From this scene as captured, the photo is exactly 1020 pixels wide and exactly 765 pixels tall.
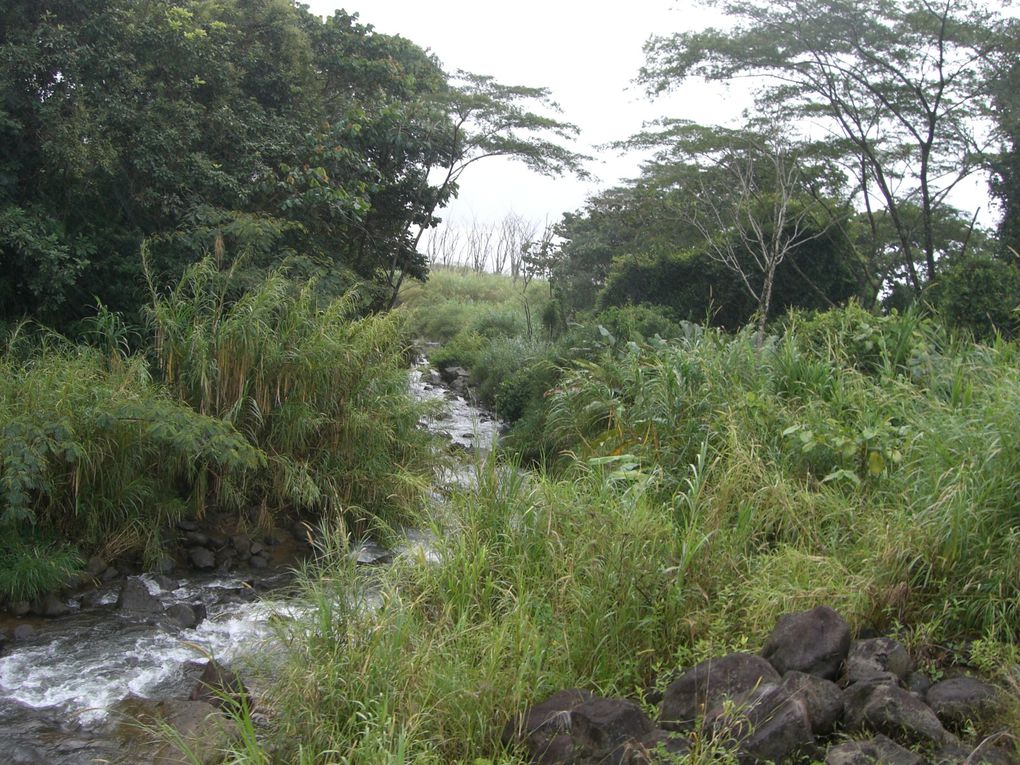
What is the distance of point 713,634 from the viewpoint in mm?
4008

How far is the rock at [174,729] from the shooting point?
12.4 ft

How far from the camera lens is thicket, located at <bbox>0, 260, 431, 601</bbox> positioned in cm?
609

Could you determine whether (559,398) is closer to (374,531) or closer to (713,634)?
(374,531)

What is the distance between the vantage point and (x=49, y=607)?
5.85 m

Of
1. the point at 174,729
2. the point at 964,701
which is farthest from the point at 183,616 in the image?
the point at 964,701

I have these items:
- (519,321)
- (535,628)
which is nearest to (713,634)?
(535,628)

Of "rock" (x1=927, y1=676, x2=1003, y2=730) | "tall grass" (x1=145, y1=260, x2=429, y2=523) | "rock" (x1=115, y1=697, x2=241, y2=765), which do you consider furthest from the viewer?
"tall grass" (x1=145, y1=260, x2=429, y2=523)

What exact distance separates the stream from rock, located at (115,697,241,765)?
0.24ft

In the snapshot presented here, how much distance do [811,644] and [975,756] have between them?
73cm

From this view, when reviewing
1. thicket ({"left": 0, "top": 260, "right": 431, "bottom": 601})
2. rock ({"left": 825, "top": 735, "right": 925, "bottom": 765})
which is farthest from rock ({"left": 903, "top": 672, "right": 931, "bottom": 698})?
thicket ({"left": 0, "top": 260, "right": 431, "bottom": 601})

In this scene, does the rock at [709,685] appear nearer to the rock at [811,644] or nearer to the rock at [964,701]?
the rock at [811,644]

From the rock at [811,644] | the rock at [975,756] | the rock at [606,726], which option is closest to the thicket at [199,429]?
the rock at [606,726]

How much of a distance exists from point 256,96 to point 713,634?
438 inches

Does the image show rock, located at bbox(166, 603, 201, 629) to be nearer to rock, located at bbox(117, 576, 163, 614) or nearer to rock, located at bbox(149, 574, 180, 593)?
rock, located at bbox(117, 576, 163, 614)
